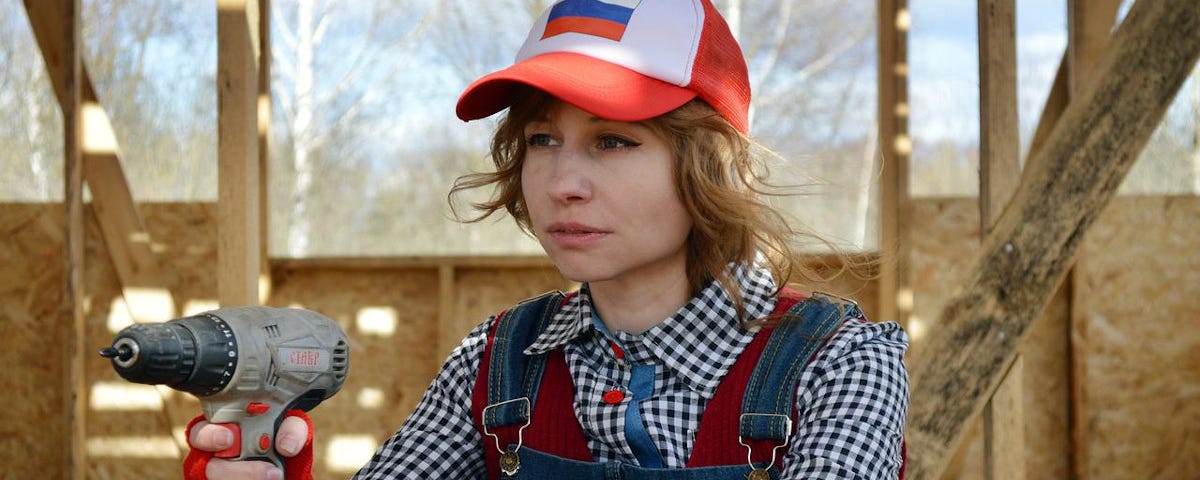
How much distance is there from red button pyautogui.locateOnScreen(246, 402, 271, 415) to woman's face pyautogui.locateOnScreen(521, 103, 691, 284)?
18.9 inches

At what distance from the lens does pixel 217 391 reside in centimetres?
167

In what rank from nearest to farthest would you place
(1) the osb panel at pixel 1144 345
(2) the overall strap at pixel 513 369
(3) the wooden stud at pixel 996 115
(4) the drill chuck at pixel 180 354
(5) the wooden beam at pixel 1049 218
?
(4) the drill chuck at pixel 180 354 → (2) the overall strap at pixel 513 369 → (5) the wooden beam at pixel 1049 218 → (3) the wooden stud at pixel 996 115 → (1) the osb panel at pixel 1144 345

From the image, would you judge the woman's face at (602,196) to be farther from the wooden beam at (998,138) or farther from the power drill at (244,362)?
the wooden beam at (998,138)

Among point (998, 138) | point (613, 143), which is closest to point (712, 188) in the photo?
point (613, 143)

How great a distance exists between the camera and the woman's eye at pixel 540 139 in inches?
67.7

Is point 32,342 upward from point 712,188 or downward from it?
downward

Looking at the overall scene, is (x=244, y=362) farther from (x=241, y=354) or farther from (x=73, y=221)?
(x=73, y=221)

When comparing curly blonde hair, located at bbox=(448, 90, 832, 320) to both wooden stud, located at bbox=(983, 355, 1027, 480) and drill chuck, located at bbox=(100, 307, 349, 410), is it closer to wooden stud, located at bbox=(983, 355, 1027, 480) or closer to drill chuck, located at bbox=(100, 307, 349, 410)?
drill chuck, located at bbox=(100, 307, 349, 410)

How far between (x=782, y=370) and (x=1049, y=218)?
56.5 inches

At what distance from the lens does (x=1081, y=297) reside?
5.97m

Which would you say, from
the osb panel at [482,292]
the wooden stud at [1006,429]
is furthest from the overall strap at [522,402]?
the osb panel at [482,292]

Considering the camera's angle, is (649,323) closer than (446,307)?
Yes

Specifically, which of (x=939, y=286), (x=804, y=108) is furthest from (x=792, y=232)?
(x=804, y=108)

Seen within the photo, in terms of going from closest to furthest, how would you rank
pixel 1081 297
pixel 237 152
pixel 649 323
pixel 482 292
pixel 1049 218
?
1. pixel 649 323
2. pixel 1049 218
3. pixel 237 152
4. pixel 1081 297
5. pixel 482 292
